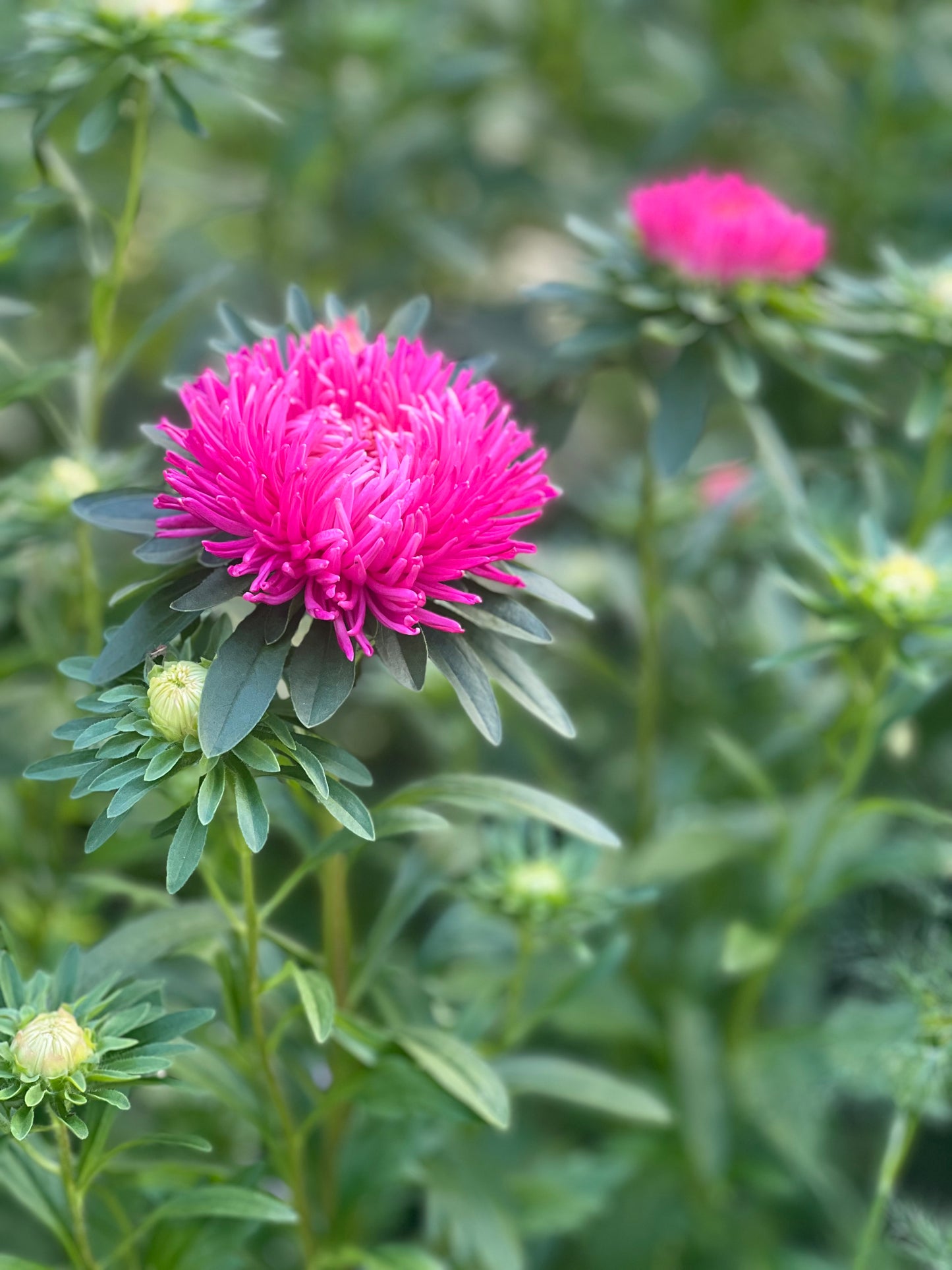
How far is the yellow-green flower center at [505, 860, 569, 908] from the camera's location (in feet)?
2.53

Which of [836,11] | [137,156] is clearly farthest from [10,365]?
[836,11]

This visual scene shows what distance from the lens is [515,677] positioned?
22.4 inches

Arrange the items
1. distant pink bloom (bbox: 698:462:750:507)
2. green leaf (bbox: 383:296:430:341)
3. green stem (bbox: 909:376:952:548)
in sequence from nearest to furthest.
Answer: green leaf (bbox: 383:296:430:341) < green stem (bbox: 909:376:952:548) < distant pink bloom (bbox: 698:462:750:507)

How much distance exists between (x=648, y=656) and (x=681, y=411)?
0.24m

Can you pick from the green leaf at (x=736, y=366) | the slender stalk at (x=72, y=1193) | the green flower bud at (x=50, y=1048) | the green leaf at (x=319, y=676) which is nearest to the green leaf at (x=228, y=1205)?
the slender stalk at (x=72, y=1193)

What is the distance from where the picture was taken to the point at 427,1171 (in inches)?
32.3

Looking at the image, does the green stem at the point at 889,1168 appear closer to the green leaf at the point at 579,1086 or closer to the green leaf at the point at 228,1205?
the green leaf at the point at 579,1086

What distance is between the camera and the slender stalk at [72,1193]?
536 millimetres

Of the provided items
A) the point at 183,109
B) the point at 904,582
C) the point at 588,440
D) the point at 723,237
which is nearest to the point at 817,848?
the point at 904,582

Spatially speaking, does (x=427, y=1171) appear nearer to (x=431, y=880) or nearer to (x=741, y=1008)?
(x=431, y=880)

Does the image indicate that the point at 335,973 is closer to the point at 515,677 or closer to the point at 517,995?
the point at 517,995

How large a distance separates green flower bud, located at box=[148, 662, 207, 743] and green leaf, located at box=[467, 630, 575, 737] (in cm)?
13

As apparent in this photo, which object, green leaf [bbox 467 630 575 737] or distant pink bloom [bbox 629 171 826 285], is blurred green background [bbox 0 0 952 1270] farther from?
green leaf [bbox 467 630 575 737]

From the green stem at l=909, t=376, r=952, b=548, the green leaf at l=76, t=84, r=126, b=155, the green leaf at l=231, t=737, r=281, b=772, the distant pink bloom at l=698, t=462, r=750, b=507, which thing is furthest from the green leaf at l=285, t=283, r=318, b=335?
the distant pink bloom at l=698, t=462, r=750, b=507
